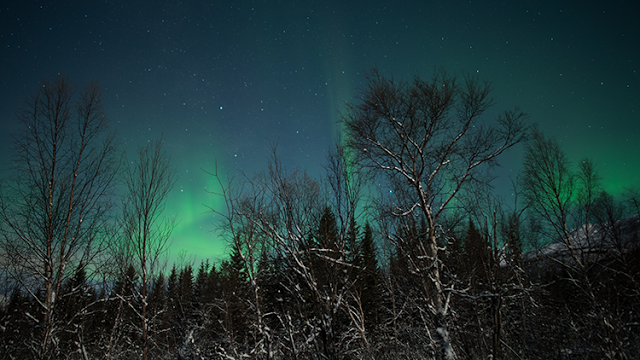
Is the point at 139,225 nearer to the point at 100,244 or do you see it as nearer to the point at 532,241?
the point at 100,244

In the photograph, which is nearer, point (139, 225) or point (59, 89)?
point (139, 225)

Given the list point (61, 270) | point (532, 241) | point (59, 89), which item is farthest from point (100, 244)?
point (532, 241)

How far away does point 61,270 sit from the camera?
675 cm

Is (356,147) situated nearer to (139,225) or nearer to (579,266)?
(139,225)

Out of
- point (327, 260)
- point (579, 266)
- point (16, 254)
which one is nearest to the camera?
point (327, 260)

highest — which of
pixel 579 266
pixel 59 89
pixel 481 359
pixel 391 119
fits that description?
pixel 59 89

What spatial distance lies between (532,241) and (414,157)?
714 inches

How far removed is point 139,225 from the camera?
300 inches

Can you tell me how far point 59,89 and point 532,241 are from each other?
27.0m

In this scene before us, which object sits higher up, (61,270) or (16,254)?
(16,254)

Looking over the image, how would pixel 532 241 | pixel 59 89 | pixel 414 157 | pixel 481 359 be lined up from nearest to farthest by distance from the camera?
pixel 481 359 < pixel 414 157 < pixel 59 89 < pixel 532 241

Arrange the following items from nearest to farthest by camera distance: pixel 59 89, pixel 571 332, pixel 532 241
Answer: pixel 59 89 < pixel 571 332 < pixel 532 241

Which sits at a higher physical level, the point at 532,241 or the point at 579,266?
the point at 532,241

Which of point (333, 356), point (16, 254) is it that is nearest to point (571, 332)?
point (333, 356)
